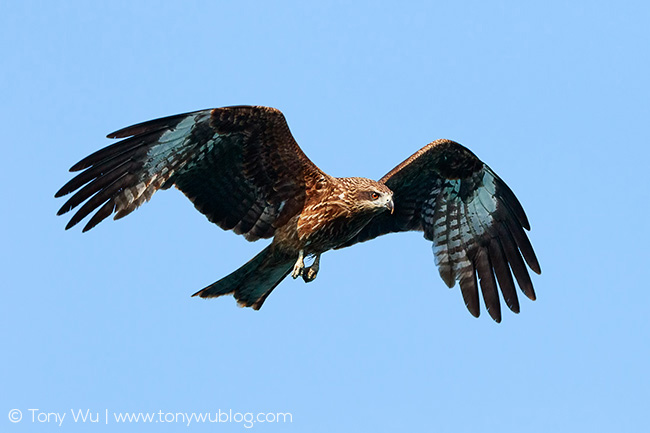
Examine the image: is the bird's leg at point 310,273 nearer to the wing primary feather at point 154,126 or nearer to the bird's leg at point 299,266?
the bird's leg at point 299,266

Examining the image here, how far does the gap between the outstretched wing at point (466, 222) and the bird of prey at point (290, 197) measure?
14mm

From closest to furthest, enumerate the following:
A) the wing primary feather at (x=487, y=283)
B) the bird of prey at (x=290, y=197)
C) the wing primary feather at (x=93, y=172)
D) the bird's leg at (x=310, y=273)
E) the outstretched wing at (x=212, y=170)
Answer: the wing primary feather at (x=93, y=172) → the outstretched wing at (x=212, y=170) → the bird of prey at (x=290, y=197) → the bird's leg at (x=310, y=273) → the wing primary feather at (x=487, y=283)

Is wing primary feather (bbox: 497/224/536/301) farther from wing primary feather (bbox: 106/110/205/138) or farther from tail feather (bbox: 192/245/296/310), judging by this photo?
wing primary feather (bbox: 106/110/205/138)

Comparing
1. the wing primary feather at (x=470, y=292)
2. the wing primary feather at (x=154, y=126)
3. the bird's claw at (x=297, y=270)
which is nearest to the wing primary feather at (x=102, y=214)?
the wing primary feather at (x=154, y=126)

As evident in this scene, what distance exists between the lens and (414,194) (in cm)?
1328

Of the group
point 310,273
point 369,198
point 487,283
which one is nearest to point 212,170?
point 310,273

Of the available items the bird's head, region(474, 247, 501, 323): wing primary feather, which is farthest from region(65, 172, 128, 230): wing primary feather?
region(474, 247, 501, 323): wing primary feather

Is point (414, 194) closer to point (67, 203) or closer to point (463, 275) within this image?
point (463, 275)

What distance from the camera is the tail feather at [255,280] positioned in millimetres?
11891

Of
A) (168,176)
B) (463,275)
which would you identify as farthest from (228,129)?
(463,275)

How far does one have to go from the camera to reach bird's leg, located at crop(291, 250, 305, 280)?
37.6 ft

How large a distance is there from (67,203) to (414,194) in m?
4.89

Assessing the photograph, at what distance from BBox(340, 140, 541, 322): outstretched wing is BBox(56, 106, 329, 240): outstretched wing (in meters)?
1.47

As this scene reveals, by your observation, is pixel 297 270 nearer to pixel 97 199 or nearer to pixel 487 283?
pixel 97 199
